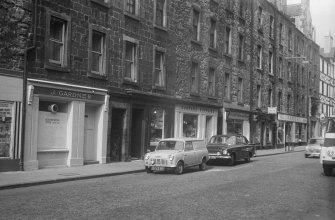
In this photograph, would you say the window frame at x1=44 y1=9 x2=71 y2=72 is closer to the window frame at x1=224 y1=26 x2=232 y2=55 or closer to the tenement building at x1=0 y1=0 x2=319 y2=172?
the tenement building at x1=0 y1=0 x2=319 y2=172

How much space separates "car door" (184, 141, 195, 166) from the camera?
680 inches

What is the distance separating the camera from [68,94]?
58.2 feet

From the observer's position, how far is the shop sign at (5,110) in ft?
49.8

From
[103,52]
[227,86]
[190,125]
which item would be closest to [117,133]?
[103,52]

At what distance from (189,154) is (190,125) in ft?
31.6

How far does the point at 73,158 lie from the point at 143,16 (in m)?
8.87

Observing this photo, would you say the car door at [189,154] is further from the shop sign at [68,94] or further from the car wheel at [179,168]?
the shop sign at [68,94]

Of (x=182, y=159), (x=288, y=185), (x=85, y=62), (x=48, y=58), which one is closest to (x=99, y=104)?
(x=85, y=62)

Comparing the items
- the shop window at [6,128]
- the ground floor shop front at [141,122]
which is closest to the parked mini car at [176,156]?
the ground floor shop front at [141,122]

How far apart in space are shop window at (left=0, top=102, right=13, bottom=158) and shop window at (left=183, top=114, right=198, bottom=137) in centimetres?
1286

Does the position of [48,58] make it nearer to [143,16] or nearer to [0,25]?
[0,25]

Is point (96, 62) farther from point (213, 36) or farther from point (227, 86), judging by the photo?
point (227, 86)

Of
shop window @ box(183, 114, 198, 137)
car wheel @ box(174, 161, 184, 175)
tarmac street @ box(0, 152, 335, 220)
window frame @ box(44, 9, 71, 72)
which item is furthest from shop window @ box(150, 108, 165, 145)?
tarmac street @ box(0, 152, 335, 220)

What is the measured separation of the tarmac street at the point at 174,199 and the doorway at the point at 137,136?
7756 millimetres
